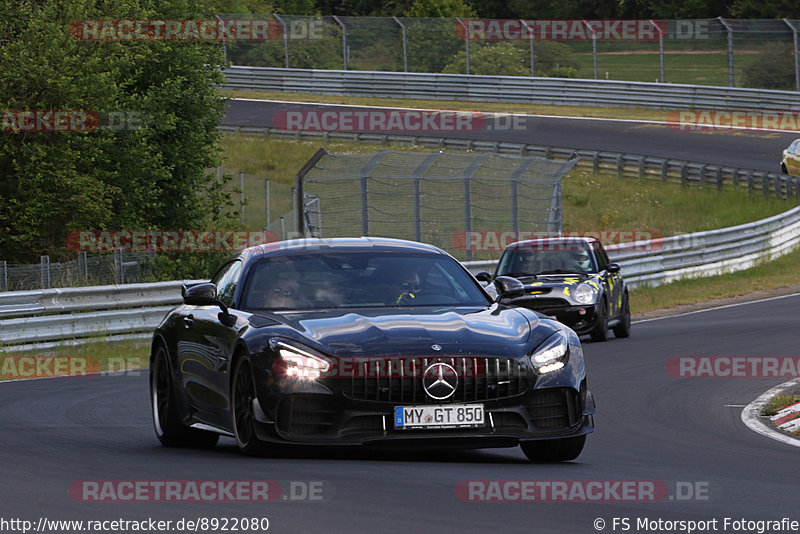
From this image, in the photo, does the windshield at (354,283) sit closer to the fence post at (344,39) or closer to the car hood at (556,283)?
the car hood at (556,283)

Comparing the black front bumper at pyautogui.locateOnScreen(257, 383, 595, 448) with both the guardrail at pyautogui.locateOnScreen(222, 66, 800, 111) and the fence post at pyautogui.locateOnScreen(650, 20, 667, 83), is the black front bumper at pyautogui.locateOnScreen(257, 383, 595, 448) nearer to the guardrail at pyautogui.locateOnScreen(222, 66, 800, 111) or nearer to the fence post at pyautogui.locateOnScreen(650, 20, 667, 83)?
the fence post at pyautogui.locateOnScreen(650, 20, 667, 83)

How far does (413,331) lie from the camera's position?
8.07m

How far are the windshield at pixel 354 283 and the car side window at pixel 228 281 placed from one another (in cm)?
21

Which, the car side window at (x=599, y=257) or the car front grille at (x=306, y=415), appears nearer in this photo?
the car front grille at (x=306, y=415)

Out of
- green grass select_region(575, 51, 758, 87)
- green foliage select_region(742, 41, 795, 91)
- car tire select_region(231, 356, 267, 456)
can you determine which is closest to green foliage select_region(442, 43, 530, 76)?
green grass select_region(575, 51, 758, 87)

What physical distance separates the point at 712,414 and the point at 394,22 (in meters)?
40.3

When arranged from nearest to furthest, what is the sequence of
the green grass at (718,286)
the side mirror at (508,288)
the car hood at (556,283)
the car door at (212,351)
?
the car door at (212,351) → the side mirror at (508,288) → the car hood at (556,283) → the green grass at (718,286)

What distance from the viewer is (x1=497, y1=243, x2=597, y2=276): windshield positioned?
2011 centimetres

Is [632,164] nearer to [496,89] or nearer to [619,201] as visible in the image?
[619,201]

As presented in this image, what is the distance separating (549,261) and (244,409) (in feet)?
40.9

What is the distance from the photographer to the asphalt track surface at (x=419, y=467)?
246 inches

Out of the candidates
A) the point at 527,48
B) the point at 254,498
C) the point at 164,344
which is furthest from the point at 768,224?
the point at 254,498

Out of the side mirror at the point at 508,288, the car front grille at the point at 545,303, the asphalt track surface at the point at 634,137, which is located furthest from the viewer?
the asphalt track surface at the point at 634,137

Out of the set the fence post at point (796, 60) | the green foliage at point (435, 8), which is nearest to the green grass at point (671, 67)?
the fence post at point (796, 60)
